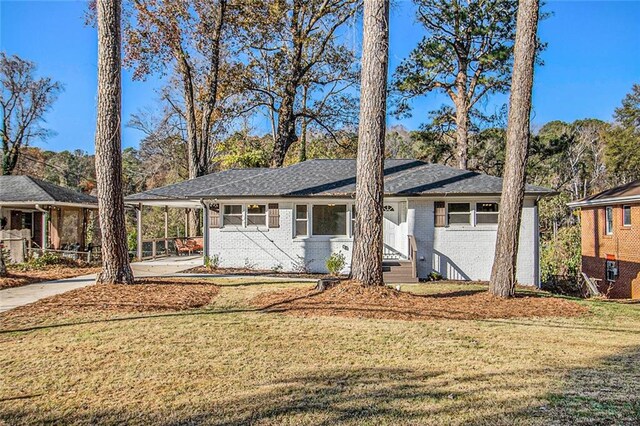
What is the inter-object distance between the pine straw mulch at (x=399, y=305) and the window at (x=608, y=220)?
1553 cm

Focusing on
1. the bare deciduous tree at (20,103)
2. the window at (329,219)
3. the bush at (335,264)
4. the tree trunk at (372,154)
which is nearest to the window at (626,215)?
the window at (329,219)

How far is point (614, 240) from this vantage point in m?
21.1

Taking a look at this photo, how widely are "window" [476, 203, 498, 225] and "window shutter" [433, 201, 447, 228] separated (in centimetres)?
117

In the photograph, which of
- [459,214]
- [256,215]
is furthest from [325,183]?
[459,214]

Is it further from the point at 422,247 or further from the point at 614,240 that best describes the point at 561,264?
the point at 422,247

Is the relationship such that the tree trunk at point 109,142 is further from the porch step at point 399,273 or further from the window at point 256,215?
the porch step at point 399,273

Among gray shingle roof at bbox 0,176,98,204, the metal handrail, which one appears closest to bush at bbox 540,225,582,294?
the metal handrail

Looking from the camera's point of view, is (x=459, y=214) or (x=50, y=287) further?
(x=459, y=214)

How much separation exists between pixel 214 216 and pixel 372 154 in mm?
8331

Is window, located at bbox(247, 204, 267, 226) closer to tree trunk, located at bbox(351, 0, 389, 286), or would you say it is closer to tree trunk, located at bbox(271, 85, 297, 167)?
tree trunk, located at bbox(351, 0, 389, 286)

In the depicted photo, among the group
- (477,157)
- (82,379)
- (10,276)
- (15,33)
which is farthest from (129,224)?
(82,379)

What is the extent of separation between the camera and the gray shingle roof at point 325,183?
14.3m

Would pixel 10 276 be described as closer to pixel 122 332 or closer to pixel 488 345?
pixel 122 332

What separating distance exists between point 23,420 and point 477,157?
28691 mm
